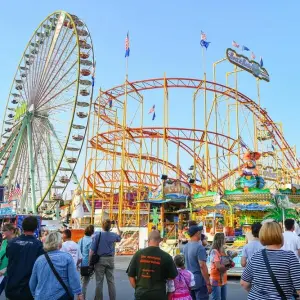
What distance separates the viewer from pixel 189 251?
195 inches

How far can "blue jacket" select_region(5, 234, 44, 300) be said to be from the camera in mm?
3689

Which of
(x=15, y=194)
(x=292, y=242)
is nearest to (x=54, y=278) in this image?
(x=292, y=242)

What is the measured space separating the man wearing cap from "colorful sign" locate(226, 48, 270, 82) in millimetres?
22732

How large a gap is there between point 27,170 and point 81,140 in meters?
4.05

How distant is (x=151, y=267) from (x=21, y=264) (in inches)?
45.9

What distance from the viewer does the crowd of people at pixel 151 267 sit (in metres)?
2.79

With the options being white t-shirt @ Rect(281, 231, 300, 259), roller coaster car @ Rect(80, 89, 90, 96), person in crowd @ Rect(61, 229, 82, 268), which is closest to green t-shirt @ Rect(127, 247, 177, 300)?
person in crowd @ Rect(61, 229, 82, 268)

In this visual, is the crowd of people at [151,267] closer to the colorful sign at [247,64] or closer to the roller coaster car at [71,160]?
the roller coaster car at [71,160]

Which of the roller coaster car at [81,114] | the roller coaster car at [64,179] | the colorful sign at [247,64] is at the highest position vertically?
the colorful sign at [247,64]

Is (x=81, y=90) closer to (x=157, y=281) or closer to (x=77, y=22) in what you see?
(x=77, y=22)

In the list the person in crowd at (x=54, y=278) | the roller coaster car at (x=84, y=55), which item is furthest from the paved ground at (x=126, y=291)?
the roller coaster car at (x=84, y=55)

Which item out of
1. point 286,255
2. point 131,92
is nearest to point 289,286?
point 286,255

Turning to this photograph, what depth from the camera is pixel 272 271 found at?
2.75 meters

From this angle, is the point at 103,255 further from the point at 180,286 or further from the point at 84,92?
the point at 84,92
